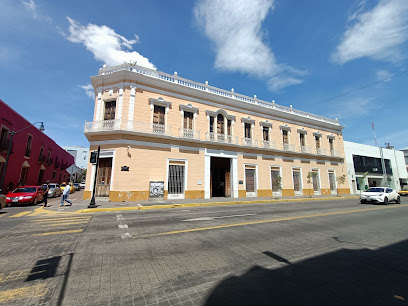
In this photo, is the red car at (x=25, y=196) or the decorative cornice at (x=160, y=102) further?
the decorative cornice at (x=160, y=102)

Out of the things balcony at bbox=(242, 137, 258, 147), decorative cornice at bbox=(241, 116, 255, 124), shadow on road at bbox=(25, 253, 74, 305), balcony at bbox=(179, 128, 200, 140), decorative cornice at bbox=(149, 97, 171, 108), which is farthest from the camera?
decorative cornice at bbox=(241, 116, 255, 124)

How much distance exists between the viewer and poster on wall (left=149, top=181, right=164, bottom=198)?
16000 millimetres

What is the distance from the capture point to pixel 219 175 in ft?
73.7

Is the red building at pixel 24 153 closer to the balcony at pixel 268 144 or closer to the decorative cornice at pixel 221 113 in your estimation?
the decorative cornice at pixel 221 113

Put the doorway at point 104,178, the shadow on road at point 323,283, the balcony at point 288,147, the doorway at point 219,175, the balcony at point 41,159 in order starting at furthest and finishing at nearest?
the balcony at point 41,159 → the balcony at point 288,147 → the doorway at point 219,175 → the doorway at point 104,178 → the shadow on road at point 323,283

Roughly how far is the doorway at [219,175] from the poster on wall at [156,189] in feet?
22.5

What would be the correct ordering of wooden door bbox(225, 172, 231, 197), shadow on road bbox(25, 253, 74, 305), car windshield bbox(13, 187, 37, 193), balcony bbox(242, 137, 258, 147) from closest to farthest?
shadow on road bbox(25, 253, 74, 305)
car windshield bbox(13, 187, 37, 193)
wooden door bbox(225, 172, 231, 197)
balcony bbox(242, 137, 258, 147)

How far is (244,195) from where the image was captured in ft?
66.4

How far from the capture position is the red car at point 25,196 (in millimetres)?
13672

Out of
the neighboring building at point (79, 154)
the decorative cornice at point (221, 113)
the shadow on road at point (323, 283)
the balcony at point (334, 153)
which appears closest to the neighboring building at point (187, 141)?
the decorative cornice at point (221, 113)

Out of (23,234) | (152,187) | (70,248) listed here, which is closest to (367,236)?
(70,248)

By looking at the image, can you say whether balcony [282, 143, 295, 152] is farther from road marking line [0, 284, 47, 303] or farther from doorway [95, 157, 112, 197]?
road marking line [0, 284, 47, 303]

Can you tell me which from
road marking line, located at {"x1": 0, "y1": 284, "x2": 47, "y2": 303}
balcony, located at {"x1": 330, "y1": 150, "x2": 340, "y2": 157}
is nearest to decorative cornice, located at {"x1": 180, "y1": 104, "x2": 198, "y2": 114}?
road marking line, located at {"x1": 0, "y1": 284, "x2": 47, "y2": 303}

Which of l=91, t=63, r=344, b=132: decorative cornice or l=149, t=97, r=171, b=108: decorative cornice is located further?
l=149, t=97, r=171, b=108: decorative cornice
